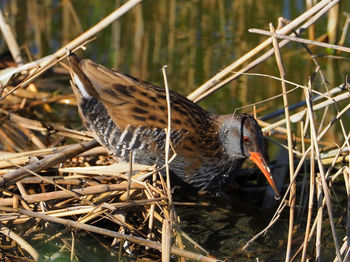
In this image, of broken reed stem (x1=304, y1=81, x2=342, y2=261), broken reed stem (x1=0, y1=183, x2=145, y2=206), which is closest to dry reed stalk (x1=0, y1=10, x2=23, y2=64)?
broken reed stem (x1=0, y1=183, x2=145, y2=206)

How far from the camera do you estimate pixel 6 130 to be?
4590 millimetres

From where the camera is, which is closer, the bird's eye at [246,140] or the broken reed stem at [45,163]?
the broken reed stem at [45,163]

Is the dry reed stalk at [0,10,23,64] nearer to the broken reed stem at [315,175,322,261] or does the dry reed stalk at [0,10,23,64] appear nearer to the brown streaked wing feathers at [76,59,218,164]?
the brown streaked wing feathers at [76,59,218,164]

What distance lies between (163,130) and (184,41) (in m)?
3.09

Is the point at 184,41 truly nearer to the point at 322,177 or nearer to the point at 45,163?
the point at 45,163

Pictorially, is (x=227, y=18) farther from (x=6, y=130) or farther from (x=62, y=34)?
(x=6, y=130)

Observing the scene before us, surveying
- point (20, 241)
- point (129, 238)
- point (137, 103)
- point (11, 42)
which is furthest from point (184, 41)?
point (129, 238)

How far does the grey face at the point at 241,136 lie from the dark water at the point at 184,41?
23.3 inches

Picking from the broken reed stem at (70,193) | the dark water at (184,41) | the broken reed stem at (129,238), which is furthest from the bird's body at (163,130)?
the broken reed stem at (129,238)

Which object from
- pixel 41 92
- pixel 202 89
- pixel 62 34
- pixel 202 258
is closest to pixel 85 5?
pixel 62 34

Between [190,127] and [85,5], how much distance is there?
3.80 meters

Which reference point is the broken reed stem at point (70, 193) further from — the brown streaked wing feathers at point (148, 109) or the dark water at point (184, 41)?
the dark water at point (184, 41)

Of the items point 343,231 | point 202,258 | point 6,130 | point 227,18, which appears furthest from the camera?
point 227,18

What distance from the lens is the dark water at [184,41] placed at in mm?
5707
